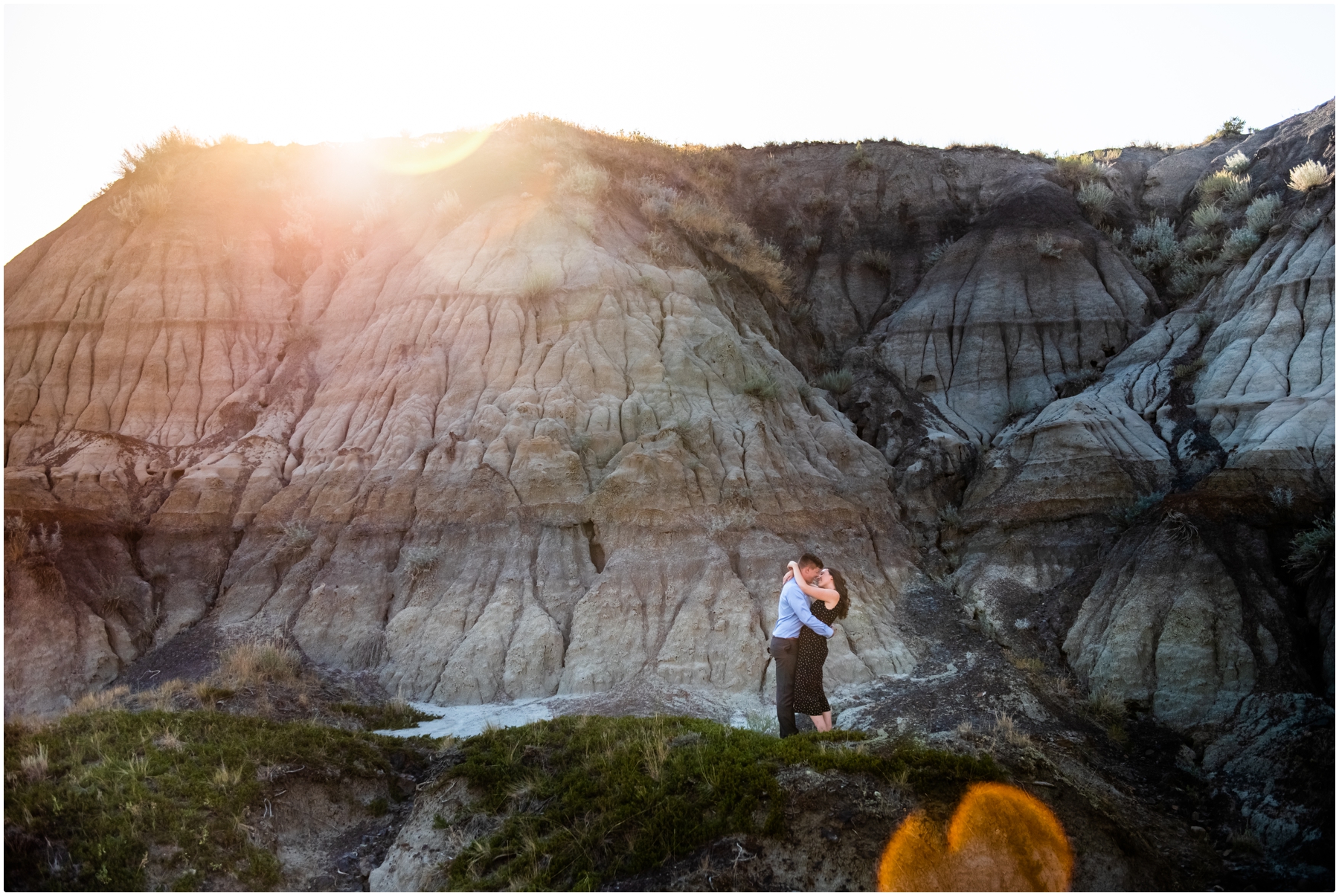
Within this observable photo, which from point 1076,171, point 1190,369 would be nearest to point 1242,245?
point 1190,369

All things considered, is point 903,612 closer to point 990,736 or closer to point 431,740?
point 990,736

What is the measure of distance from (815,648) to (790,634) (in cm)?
35

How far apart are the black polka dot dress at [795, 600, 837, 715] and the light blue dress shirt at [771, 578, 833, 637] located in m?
0.09

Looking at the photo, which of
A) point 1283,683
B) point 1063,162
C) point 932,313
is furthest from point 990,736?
point 1063,162

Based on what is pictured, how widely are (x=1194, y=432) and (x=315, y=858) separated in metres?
19.5

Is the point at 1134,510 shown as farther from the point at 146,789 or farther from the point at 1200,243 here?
the point at 146,789

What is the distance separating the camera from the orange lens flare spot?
27.5 feet

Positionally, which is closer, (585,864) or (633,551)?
(585,864)

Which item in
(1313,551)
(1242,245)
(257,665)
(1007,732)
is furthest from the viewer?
(1242,245)

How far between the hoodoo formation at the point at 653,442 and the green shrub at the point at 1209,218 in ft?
0.38

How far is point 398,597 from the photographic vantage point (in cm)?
1761

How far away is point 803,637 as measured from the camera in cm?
1067

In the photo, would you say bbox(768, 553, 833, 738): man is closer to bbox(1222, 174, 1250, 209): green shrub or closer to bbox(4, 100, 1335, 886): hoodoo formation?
bbox(4, 100, 1335, 886): hoodoo formation

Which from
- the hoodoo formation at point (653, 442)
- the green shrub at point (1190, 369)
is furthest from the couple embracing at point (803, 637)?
the green shrub at point (1190, 369)
